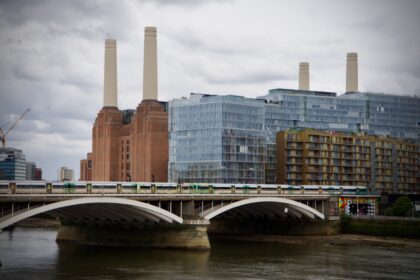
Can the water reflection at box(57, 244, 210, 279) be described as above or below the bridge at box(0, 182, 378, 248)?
below

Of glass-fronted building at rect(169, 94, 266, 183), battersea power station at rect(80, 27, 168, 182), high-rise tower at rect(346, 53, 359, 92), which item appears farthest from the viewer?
high-rise tower at rect(346, 53, 359, 92)

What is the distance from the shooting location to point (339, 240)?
105875 mm

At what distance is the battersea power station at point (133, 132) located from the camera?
534ft

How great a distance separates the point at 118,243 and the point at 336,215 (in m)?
35.5

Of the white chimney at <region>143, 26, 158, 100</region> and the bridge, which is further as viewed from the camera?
the white chimney at <region>143, 26, 158, 100</region>

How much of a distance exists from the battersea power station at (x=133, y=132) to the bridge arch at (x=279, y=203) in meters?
52.0

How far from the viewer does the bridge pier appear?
3570 inches

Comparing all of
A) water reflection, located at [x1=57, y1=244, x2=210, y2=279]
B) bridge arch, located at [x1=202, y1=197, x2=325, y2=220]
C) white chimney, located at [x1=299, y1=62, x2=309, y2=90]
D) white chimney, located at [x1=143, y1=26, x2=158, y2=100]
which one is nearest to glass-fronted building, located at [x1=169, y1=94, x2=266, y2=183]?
white chimney, located at [x1=143, y1=26, x2=158, y2=100]

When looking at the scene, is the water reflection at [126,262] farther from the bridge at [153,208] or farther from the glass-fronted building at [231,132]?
the glass-fronted building at [231,132]

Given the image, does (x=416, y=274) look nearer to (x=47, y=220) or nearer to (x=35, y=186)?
(x=35, y=186)

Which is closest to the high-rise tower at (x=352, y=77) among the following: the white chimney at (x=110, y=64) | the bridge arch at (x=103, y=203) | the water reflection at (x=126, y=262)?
the white chimney at (x=110, y=64)

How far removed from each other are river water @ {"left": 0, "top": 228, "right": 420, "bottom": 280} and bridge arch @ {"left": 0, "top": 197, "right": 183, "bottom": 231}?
13.3 ft

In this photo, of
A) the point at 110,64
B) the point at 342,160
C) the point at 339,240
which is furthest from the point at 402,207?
the point at 110,64

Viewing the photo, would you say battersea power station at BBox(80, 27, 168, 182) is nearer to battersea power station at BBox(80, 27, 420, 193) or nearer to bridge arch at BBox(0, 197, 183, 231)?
battersea power station at BBox(80, 27, 420, 193)
